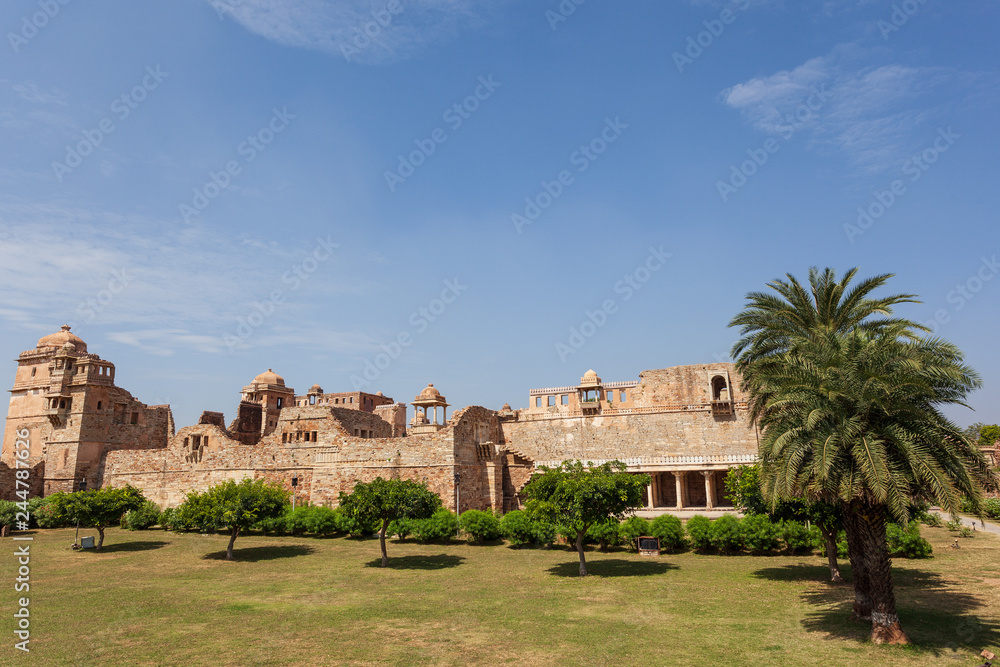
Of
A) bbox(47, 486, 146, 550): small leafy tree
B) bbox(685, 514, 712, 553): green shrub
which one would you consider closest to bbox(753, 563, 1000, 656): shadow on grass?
bbox(685, 514, 712, 553): green shrub

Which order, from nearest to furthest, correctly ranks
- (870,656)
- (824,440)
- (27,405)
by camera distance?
(870,656) < (824,440) < (27,405)

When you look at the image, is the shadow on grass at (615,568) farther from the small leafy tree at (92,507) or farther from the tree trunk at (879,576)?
the small leafy tree at (92,507)

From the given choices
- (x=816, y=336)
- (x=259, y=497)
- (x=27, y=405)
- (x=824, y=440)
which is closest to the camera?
(x=824, y=440)

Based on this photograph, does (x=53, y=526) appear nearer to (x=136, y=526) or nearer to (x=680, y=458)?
(x=136, y=526)

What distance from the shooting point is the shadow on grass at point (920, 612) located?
13.2 m

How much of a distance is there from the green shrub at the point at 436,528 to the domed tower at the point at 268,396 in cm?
3306

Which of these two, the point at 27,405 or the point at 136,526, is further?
the point at 27,405

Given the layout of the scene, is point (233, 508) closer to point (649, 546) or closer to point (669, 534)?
point (649, 546)

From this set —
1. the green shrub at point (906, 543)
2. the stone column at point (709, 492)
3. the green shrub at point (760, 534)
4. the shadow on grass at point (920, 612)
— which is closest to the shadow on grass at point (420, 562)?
the shadow on grass at point (920, 612)

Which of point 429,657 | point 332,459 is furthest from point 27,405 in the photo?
point 429,657

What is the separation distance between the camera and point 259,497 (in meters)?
27.9

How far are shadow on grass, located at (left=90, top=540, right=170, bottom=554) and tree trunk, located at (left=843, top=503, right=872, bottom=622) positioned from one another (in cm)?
3020

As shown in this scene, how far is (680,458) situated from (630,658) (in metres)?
25.3

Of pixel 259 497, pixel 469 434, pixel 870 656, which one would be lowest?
pixel 870 656
